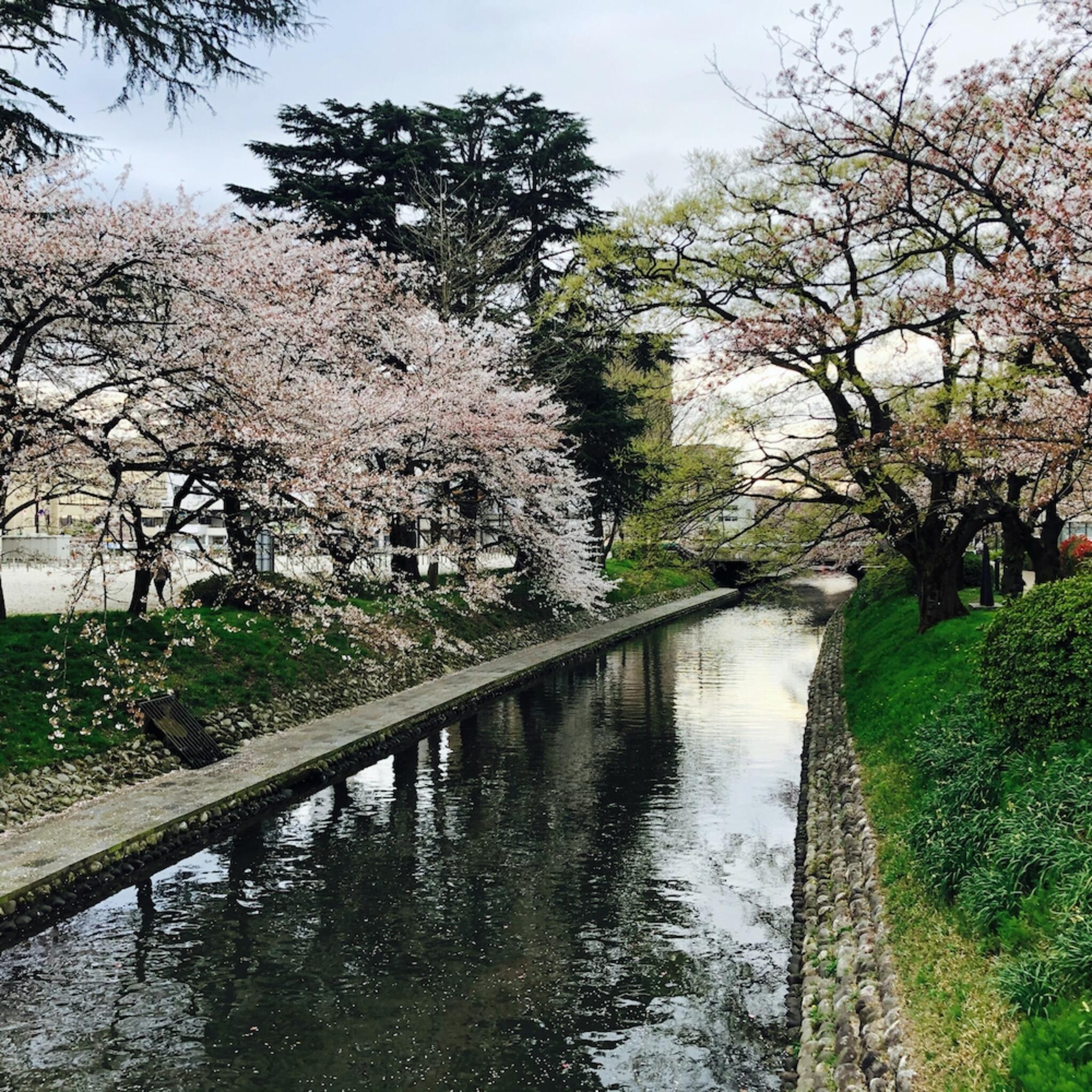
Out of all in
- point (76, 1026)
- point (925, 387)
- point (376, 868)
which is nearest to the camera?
point (76, 1026)

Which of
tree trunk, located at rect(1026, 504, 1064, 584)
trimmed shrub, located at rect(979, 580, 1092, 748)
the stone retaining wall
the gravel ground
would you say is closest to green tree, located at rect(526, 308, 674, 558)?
the gravel ground

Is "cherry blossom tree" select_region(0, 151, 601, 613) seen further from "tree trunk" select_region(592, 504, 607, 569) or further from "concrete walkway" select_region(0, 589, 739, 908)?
"tree trunk" select_region(592, 504, 607, 569)

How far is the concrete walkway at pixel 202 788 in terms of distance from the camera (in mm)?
10234

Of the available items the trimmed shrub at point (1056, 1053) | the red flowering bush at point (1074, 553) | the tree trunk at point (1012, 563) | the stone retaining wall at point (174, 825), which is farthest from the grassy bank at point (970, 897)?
the red flowering bush at point (1074, 553)

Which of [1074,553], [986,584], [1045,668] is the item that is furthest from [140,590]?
[1074,553]

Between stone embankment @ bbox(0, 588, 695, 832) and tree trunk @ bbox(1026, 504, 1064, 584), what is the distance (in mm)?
13077

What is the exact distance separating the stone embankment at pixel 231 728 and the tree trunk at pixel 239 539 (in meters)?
2.59

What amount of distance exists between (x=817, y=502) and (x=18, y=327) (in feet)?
43.2

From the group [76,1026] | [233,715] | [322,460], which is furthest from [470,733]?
[76,1026]

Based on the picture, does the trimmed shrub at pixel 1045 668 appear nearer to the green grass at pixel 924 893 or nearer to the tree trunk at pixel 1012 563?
the green grass at pixel 924 893

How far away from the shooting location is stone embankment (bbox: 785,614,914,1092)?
6395 millimetres

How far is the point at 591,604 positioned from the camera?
116 feet

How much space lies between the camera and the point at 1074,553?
90.1ft

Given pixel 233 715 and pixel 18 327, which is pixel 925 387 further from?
pixel 18 327
